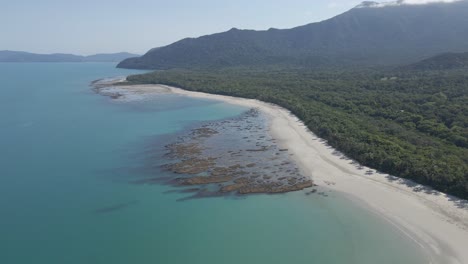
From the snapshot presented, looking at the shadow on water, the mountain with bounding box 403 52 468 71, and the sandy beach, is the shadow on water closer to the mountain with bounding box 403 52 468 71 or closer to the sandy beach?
the sandy beach

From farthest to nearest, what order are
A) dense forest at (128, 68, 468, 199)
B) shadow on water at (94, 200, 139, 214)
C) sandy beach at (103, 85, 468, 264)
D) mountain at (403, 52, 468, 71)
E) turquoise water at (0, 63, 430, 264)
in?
mountain at (403, 52, 468, 71) < dense forest at (128, 68, 468, 199) < shadow on water at (94, 200, 139, 214) < turquoise water at (0, 63, 430, 264) < sandy beach at (103, 85, 468, 264)

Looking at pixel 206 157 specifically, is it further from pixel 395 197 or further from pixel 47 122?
pixel 47 122

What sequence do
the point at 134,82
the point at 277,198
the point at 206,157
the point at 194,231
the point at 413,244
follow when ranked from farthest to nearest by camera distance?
the point at 134,82 → the point at 206,157 → the point at 277,198 → the point at 194,231 → the point at 413,244

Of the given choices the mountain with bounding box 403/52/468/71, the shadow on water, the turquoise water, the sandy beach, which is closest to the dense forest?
the sandy beach

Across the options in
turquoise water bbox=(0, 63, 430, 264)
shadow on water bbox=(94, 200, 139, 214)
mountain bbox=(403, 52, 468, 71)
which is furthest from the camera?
mountain bbox=(403, 52, 468, 71)

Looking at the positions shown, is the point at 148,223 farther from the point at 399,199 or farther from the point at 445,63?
the point at 445,63

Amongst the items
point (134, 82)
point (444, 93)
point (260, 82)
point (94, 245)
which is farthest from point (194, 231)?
point (134, 82)
